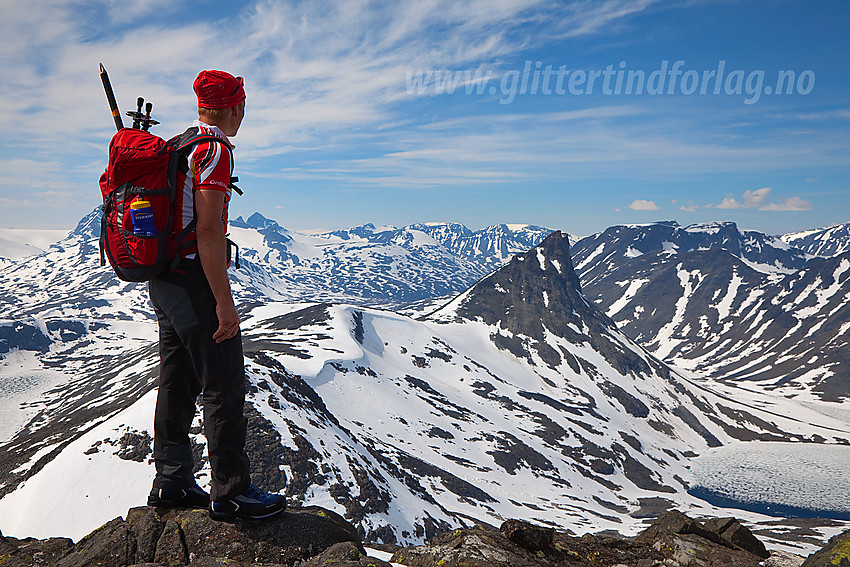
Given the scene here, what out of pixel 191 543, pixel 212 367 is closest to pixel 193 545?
pixel 191 543

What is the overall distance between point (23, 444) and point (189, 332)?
274ft

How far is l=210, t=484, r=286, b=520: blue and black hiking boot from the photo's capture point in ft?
21.2

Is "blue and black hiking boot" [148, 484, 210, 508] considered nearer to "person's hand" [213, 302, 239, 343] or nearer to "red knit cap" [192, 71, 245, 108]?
"person's hand" [213, 302, 239, 343]

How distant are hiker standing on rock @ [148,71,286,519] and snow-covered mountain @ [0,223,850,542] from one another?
1446 inches

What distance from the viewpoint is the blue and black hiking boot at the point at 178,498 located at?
273 inches

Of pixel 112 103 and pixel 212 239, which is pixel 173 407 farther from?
pixel 112 103

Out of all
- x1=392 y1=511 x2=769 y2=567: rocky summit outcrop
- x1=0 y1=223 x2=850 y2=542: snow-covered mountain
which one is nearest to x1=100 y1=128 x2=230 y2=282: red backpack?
x1=392 y1=511 x2=769 y2=567: rocky summit outcrop

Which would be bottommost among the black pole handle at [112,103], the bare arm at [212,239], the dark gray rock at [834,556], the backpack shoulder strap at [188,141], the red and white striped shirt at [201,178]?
the dark gray rock at [834,556]

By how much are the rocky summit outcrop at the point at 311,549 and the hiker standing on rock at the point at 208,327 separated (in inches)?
13.6

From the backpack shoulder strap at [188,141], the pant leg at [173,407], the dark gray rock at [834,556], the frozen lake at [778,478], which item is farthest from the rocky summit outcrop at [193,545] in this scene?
the frozen lake at [778,478]

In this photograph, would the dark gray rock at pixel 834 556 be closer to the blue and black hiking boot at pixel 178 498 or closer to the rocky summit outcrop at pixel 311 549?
the rocky summit outcrop at pixel 311 549

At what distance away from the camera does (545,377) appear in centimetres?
16100

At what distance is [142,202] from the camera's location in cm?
564

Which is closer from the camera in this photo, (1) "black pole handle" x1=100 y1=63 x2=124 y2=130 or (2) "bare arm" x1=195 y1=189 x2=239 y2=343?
(2) "bare arm" x1=195 y1=189 x2=239 y2=343
